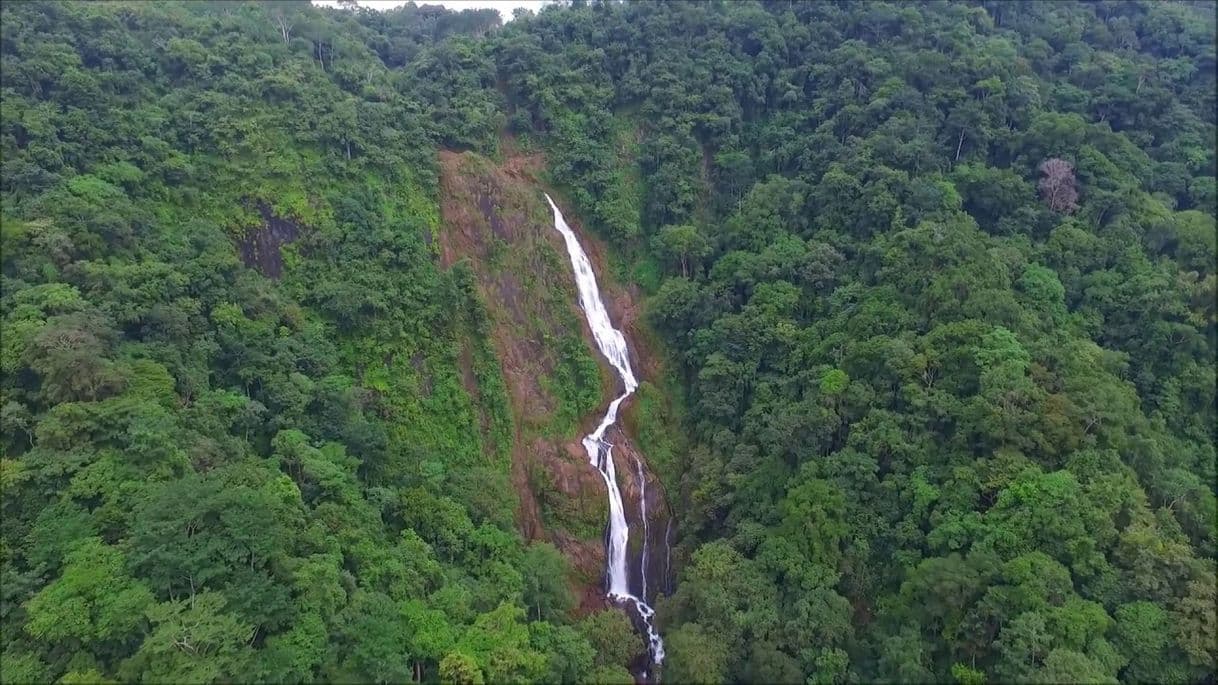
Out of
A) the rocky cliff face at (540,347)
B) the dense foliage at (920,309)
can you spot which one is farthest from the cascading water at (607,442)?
the dense foliage at (920,309)

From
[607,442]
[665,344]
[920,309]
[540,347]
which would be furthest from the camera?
[665,344]

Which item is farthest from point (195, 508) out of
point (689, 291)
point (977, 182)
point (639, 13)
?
point (639, 13)

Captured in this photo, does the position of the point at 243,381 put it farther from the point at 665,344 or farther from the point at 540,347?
the point at 665,344

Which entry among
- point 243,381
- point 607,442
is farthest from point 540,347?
point 243,381

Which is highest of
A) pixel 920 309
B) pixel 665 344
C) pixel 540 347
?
pixel 920 309

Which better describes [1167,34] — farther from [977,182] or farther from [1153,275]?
[1153,275]

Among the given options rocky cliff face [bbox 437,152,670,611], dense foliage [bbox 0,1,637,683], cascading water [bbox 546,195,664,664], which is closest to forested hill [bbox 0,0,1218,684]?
dense foliage [bbox 0,1,637,683]

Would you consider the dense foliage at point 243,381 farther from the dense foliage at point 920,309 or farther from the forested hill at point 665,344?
the dense foliage at point 920,309
